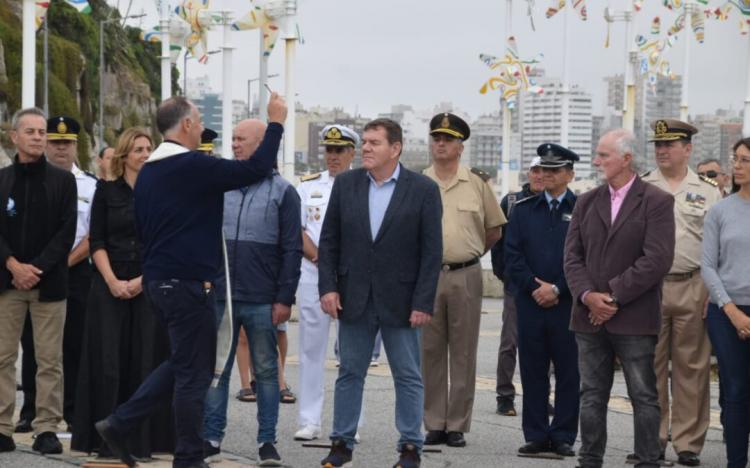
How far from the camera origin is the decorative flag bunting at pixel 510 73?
42.7 metres

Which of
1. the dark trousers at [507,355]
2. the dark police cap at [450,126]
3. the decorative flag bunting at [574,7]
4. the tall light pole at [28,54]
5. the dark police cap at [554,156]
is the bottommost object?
the dark trousers at [507,355]

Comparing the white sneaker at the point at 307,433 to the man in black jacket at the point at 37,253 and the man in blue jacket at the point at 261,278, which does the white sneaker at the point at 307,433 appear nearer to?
the man in blue jacket at the point at 261,278

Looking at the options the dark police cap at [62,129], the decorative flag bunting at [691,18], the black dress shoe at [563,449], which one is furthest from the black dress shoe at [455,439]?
the decorative flag bunting at [691,18]

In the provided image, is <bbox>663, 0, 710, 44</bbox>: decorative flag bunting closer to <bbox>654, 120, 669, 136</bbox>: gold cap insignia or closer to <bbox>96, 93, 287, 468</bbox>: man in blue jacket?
<bbox>654, 120, 669, 136</bbox>: gold cap insignia

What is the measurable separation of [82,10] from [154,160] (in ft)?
52.8

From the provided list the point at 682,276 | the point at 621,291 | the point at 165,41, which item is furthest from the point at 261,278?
the point at 165,41

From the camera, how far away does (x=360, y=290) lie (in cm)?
843

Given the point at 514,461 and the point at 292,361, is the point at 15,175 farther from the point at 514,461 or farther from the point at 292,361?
the point at 292,361

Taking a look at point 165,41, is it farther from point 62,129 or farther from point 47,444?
point 47,444

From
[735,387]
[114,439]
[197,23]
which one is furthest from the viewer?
[197,23]

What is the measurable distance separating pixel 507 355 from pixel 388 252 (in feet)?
11.7

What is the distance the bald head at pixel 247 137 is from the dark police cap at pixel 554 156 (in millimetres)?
2033

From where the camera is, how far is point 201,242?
7.72 metres

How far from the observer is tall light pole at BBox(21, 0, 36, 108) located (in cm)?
1898
